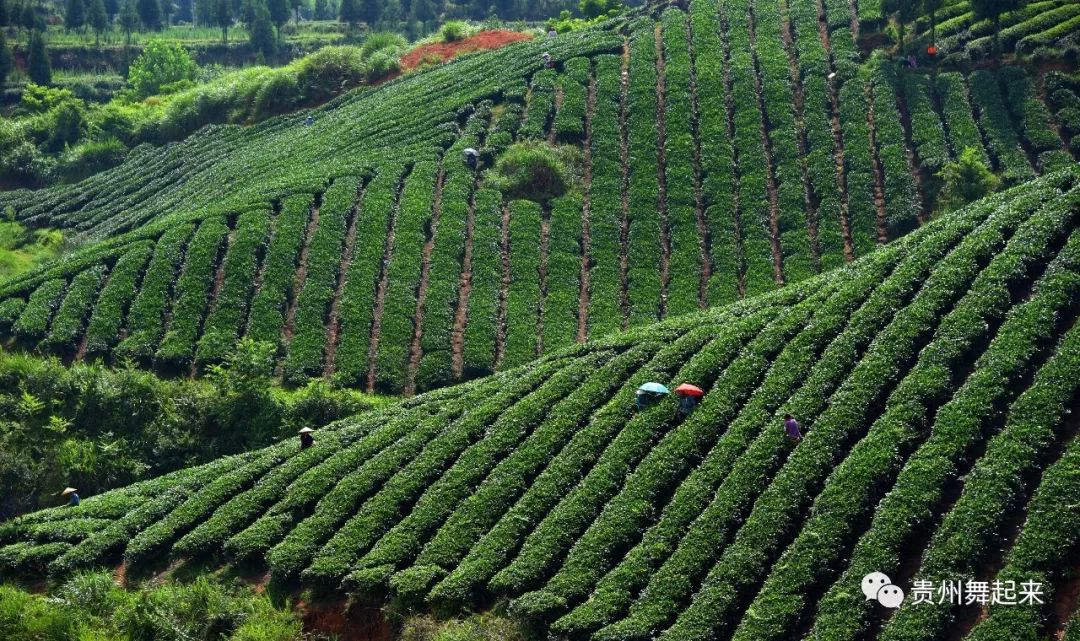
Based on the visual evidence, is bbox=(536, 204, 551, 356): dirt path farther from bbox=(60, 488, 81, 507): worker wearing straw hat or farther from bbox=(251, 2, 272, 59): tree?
bbox=(251, 2, 272, 59): tree

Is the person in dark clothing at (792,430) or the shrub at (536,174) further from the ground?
the shrub at (536,174)

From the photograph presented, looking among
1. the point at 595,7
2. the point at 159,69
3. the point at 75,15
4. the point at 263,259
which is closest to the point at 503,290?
the point at 263,259

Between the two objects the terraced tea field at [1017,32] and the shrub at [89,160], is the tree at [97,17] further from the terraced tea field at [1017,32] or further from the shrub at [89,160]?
the terraced tea field at [1017,32]

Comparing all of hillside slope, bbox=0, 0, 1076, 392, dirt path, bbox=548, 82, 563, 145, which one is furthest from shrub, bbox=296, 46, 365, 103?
dirt path, bbox=548, 82, 563, 145

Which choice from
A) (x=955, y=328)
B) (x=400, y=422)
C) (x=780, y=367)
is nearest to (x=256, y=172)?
(x=400, y=422)

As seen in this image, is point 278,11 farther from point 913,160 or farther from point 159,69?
point 913,160

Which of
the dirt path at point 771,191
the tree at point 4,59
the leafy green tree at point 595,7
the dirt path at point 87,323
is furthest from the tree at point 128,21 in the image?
the dirt path at point 771,191
